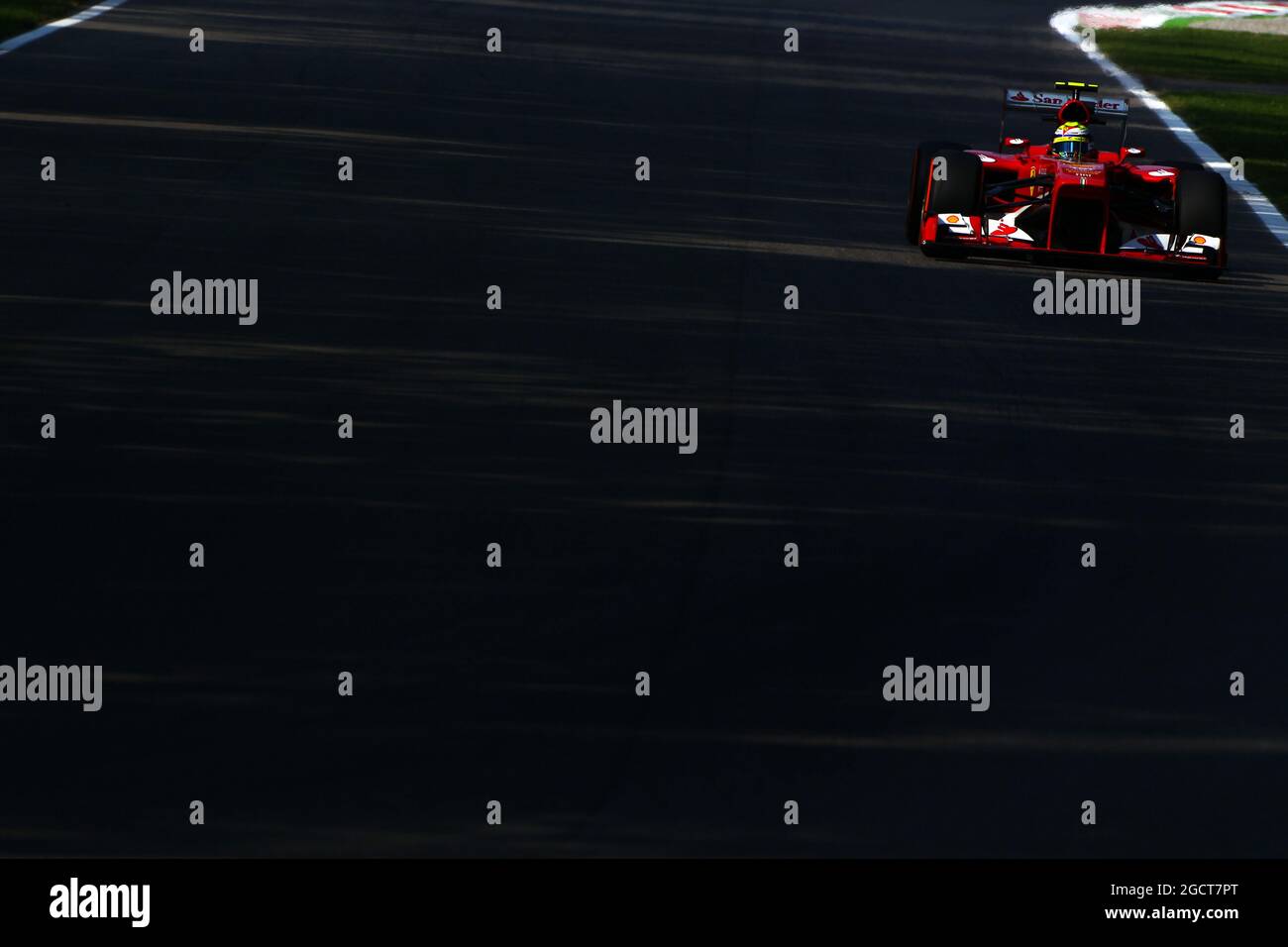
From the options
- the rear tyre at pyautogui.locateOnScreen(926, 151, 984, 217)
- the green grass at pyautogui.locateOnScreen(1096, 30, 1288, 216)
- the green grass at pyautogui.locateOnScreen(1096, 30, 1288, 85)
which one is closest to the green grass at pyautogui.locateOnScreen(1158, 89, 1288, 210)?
the green grass at pyautogui.locateOnScreen(1096, 30, 1288, 216)

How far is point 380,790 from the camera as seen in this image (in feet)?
16.8

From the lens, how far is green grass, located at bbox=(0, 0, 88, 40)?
66.7ft

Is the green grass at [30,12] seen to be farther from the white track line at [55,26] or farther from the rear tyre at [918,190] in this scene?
the rear tyre at [918,190]

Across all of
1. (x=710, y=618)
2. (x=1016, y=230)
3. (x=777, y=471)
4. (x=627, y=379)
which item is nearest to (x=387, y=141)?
(x=1016, y=230)

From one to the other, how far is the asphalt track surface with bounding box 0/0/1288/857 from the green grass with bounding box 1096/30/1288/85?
11.1m

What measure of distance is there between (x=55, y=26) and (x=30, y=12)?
4.29 feet

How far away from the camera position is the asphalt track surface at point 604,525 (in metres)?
5.23

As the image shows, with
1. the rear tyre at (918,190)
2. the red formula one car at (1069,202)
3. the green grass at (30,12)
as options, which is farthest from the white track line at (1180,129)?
the green grass at (30,12)

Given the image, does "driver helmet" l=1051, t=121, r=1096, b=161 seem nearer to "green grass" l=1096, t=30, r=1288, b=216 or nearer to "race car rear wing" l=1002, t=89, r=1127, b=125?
"race car rear wing" l=1002, t=89, r=1127, b=125

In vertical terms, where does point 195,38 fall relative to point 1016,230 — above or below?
above

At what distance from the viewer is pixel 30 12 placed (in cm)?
2170

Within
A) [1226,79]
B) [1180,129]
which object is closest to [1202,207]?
[1180,129]

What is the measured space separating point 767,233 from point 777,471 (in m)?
4.89

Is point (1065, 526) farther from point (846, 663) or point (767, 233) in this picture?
point (767, 233)
